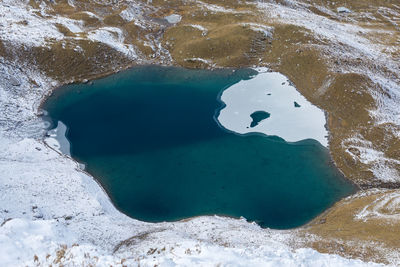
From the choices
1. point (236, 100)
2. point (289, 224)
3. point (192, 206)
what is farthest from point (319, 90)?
point (192, 206)

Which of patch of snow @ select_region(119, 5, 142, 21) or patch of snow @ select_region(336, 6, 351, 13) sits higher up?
patch of snow @ select_region(336, 6, 351, 13)

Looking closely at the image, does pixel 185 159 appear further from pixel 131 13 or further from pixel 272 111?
pixel 131 13

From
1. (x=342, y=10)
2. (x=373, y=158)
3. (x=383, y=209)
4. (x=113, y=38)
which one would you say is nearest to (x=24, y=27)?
(x=113, y=38)

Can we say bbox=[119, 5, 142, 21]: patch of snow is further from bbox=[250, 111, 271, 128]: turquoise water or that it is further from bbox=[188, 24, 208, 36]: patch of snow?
bbox=[250, 111, 271, 128]: turquoise water

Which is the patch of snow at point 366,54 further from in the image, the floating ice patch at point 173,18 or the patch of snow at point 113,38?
the patch of snow at point 113,38

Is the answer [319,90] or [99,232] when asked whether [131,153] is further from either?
[319,90]

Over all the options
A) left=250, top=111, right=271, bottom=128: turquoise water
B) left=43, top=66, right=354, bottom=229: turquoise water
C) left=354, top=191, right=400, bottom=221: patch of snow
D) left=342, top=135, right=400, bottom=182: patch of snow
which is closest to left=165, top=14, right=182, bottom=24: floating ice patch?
left=43, top=66, right=354, bottom=229: turquoise water

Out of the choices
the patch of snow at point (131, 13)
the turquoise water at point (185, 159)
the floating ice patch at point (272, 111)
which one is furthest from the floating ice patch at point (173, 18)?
the floating ice patch at point (272, 111)
